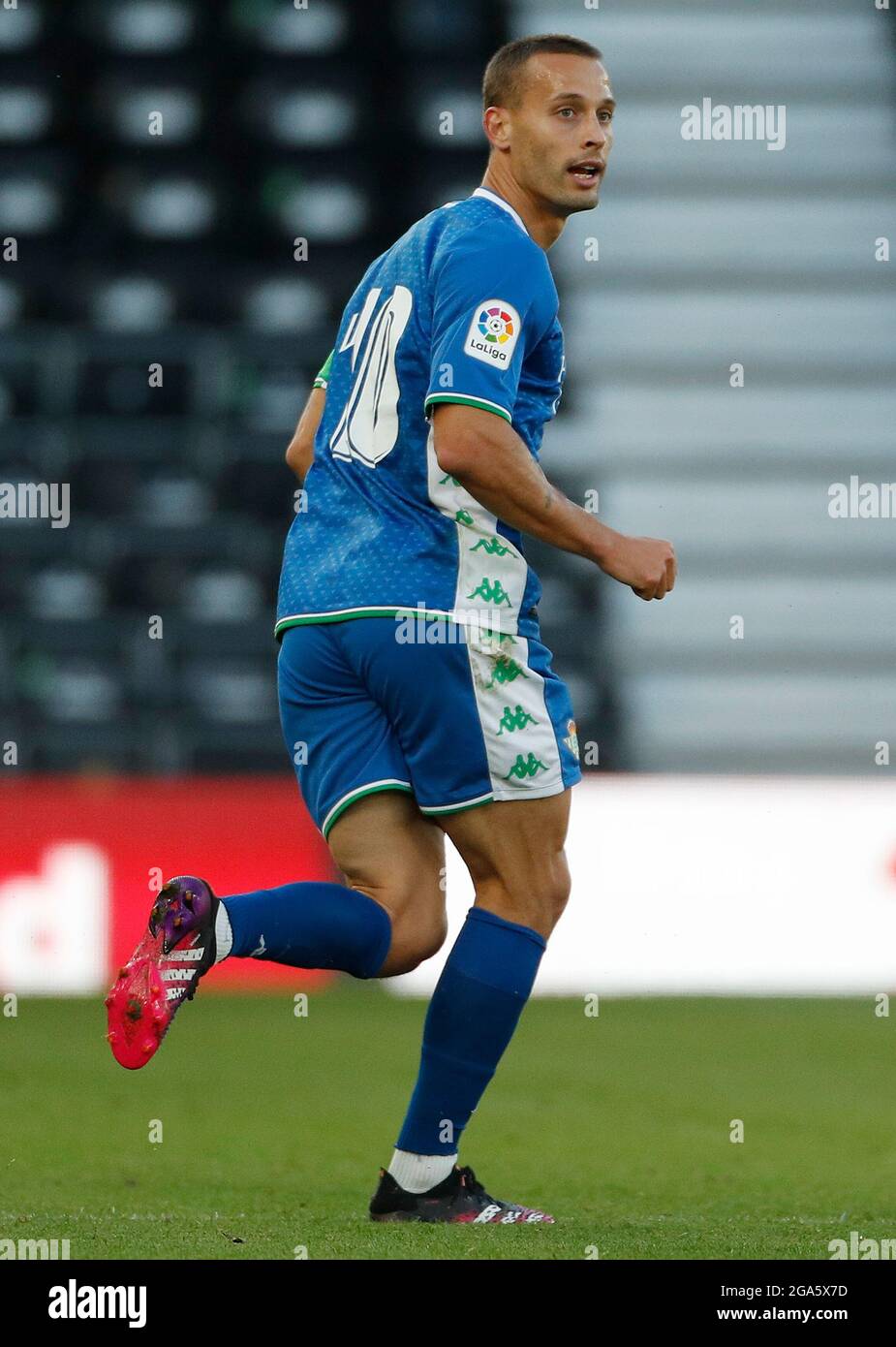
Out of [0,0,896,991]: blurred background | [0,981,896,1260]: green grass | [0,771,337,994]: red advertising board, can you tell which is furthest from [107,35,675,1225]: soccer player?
[0,0,896,991]: blurred background

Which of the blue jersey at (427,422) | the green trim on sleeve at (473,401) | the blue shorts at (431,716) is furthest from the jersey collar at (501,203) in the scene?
the blue shorts at (431,716)

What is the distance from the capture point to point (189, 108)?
9.91 metres

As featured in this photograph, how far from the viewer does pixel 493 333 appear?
2.81 meters

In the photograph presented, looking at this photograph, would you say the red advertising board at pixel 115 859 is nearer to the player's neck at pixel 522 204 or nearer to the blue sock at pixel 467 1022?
the blue sock at pixel 467 1022

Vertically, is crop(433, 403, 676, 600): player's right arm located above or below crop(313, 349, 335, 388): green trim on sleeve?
below

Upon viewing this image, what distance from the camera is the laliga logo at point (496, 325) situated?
2.81m

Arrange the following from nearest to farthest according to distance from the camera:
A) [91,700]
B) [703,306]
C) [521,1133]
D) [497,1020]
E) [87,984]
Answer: [497,1020] → [521,1133] → [87,984] → [91,700] → [703,306]

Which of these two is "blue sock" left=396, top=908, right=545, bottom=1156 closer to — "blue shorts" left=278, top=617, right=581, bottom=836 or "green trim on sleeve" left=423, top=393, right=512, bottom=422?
"blue shorts" left=278, top=617, right=581, bottom=836

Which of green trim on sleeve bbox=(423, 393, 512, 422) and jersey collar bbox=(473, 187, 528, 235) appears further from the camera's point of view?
jersey collar bbox=(473, 187, 528, 235)

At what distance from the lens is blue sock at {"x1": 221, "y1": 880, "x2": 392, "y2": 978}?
282 centimetres

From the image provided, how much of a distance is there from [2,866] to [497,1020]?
4122mm

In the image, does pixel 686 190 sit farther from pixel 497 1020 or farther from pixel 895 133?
pixel 497 1020

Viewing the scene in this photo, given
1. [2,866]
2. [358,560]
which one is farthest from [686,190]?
[358,560]

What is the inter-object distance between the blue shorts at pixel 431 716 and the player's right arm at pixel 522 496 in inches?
7.7
